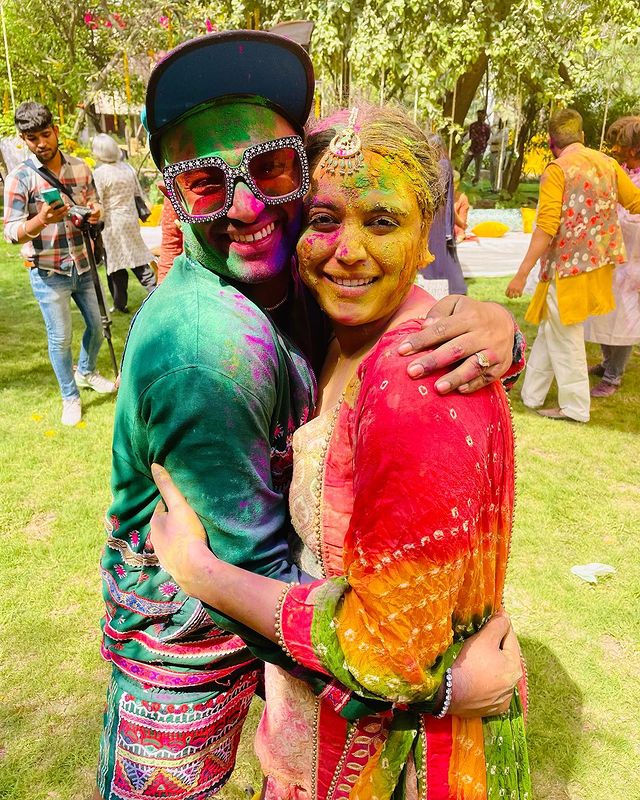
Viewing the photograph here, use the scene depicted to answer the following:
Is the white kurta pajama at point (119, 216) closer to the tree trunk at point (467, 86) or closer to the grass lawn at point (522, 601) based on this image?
the grass lawn at point (522, 601)

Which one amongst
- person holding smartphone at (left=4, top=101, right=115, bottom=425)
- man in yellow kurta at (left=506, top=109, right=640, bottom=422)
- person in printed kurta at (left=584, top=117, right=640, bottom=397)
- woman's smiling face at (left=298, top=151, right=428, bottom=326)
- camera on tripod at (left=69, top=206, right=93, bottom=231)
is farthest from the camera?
person in printed kurta at (left=584, top=117, right=640, bottom=397)

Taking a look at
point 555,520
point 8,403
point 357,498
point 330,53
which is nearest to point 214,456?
point 357,498

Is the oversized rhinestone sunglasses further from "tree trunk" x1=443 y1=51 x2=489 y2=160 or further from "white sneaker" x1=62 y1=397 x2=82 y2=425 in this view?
"tree trunk" x1=443 y1=51 x2=489 y2=160

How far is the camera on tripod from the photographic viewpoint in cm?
529

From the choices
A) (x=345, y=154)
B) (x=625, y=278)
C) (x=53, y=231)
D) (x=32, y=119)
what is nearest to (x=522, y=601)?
(x=345, y=154)

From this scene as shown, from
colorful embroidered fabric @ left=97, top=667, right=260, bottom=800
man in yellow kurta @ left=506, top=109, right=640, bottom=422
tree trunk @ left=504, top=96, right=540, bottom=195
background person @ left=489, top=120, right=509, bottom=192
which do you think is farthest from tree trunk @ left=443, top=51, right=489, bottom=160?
colorful embroidered fabric @ left=97, top=667, right=260, bottom=800

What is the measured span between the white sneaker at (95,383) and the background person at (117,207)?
1.79 metres

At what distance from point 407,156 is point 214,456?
754 mm

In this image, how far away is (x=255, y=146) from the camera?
145 cm

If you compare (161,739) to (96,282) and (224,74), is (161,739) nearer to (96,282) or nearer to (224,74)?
(224,74)

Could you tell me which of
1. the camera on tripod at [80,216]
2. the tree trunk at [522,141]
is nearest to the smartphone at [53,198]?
the camera on tripod at [80,216]

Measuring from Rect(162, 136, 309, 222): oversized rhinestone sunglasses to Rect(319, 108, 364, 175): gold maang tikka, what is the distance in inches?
2.3

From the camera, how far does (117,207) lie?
299 inches

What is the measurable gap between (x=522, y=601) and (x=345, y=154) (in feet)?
9.59
